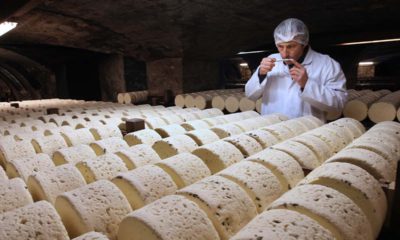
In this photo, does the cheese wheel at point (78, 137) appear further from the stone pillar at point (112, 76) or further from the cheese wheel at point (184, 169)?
the stone pillar at point (112, 76)

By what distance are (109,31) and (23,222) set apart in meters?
5.87

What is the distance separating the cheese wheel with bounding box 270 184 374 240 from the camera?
0.90 metres

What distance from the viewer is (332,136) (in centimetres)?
190

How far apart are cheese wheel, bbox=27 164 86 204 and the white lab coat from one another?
2243 mm

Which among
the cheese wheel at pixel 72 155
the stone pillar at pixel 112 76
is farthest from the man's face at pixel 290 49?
the stone pillar at pixel 112 76

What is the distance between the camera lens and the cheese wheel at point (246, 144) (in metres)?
1.70

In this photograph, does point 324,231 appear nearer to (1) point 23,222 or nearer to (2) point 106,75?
(1) point 23,222

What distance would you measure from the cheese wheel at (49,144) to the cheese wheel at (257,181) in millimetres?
1296

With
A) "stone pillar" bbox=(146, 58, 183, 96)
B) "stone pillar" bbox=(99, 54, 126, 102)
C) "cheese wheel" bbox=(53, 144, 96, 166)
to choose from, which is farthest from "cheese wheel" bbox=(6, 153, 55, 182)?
"stone pillar" bbox=(99, 54, 126, 102)

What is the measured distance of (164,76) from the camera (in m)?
7.37

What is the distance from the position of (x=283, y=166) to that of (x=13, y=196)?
1.17 metres

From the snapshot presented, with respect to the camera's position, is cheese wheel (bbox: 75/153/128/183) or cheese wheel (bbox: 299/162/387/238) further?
cheese wheel (bbox: 75/153/128/183)

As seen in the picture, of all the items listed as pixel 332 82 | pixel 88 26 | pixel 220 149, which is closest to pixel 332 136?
pixel 220 149

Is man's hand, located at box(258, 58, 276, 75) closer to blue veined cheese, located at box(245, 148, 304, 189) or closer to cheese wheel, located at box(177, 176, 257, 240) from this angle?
blue veined cheese, located at box(245, 148, 304, 189)
